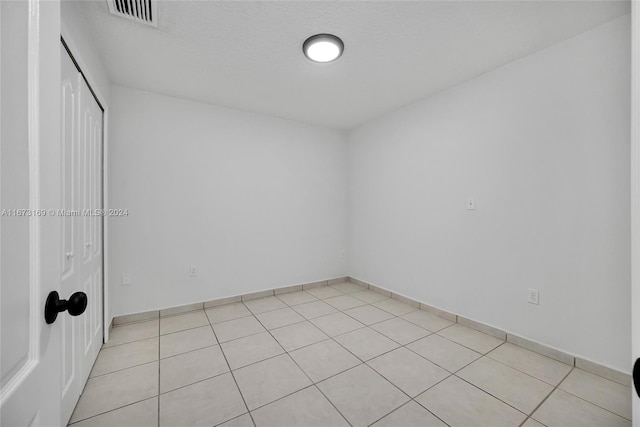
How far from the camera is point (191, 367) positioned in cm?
199

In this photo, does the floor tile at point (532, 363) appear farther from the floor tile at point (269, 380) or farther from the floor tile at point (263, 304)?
the floor tile at point (263, 304)

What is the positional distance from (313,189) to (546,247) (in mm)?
2787

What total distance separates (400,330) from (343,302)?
36.3 inches

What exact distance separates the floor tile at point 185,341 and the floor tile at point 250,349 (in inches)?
8.0

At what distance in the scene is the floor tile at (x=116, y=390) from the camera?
1.58 m

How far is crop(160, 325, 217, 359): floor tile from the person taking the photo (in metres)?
2.22

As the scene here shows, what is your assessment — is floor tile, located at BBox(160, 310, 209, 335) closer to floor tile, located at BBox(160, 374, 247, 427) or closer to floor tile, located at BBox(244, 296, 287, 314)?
floor tile, located at BBox(244, 296, 287, 314)

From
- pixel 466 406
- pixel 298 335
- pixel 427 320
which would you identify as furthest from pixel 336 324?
pixel 466 406

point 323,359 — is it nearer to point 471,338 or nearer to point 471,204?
point 471,338

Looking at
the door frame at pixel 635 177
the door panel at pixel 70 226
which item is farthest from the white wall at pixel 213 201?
the door frame at pixel 635 177

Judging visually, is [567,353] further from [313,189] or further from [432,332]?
[313,189]

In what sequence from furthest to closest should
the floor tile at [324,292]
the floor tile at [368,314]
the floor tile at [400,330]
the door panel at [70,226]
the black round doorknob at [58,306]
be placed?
the floor tile at [324,292], the floor tile at [368,314], the floor tile at [400,330], the door panel at [70,226], the black round doorknob at [58,306]

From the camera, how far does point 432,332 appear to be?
2549 millimetres

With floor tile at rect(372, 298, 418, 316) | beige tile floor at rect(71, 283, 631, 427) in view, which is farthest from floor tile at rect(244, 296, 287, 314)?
floor tile at rect(372, 298, 418, 316)
